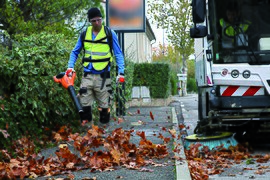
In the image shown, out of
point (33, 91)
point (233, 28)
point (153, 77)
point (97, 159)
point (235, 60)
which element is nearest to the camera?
point (97, 159)

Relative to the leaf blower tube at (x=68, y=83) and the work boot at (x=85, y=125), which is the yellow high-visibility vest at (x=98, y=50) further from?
the work boot at (x=85, y=125)

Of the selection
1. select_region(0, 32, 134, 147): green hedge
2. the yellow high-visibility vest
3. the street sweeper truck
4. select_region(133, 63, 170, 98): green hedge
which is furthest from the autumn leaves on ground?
select_region(133, 63, 170, 98): green hedge

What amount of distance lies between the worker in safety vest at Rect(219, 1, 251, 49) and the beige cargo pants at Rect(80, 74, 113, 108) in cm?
207

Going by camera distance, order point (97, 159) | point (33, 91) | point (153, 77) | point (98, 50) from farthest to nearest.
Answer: point (153, 77) → point (98, 50) → point (33, 91) → point (97, 159)

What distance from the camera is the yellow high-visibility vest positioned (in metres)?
9.80

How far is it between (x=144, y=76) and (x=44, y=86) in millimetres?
15722

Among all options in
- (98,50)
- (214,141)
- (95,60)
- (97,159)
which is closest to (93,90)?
(95,60)

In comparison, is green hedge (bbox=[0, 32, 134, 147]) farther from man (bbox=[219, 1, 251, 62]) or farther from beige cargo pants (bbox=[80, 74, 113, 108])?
man (bbox=[219, 1, 251, 62])

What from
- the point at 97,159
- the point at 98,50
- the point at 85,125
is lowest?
the point at 97,159

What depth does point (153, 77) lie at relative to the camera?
83.3ft

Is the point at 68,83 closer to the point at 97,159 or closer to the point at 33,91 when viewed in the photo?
the point at 33,91

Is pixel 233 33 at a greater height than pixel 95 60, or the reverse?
pixel 233 33

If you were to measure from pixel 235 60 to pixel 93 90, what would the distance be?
231 centimetres

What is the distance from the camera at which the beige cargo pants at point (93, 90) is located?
10.0 metres
